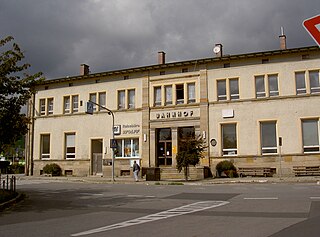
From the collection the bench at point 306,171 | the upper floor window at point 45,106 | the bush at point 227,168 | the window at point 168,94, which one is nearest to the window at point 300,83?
the bench at point 306,171

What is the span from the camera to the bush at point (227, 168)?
94.3ft

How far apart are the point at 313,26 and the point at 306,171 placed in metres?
24.4

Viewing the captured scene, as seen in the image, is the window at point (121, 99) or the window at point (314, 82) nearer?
the window at point (314, 82)

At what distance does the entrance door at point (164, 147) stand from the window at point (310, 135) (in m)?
10.9

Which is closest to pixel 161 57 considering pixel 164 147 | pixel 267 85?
pixel 164 147

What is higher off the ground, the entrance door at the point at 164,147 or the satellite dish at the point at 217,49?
the satellite dish at the point at 217,49

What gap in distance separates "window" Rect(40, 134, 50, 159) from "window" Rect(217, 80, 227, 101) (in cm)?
1781

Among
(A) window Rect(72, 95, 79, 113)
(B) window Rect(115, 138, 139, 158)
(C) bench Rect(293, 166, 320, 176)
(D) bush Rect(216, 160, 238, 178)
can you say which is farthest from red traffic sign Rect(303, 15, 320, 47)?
(A) window Rect(72, 95, 79, 113)

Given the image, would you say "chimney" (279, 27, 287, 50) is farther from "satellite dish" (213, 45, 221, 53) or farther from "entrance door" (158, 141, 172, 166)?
"entrance door" (158, 141, 172, 166)

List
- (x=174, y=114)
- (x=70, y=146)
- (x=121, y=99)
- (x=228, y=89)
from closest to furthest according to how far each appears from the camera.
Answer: (x=228, y=89)
(x=174, y=114)
(x=121, y=99)
(x=70, y=146)

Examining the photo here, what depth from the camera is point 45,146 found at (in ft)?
124

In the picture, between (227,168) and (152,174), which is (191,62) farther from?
(152,174)

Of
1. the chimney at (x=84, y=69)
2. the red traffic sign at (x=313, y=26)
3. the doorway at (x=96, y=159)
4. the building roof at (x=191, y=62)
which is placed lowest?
the doorway at (x=96, y=159)

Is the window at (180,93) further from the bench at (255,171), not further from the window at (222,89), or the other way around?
the bench at (255,171)
